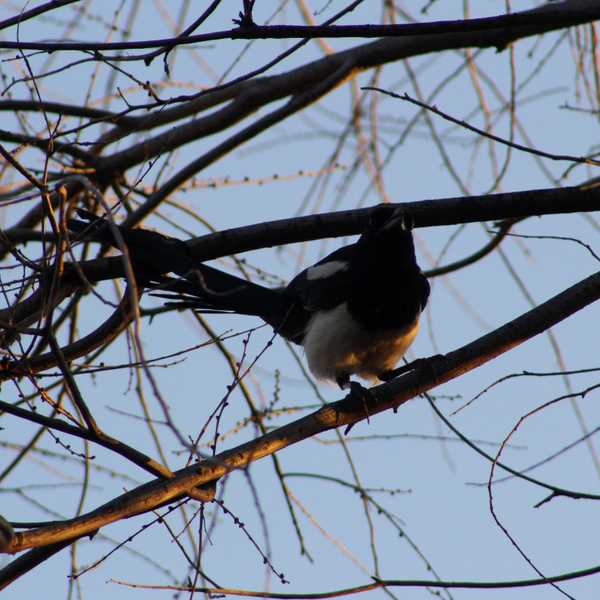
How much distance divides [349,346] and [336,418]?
110 centimetres

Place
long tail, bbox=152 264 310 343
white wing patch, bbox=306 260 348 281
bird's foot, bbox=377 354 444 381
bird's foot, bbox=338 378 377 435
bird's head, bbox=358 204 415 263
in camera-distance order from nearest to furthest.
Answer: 1. bird's foot, bbox=377 354 444 381
2. bird's foot, bbox=338 378 377 435
3. bird's head, bbox=358 204 415 263
4. long tail, bbox=152 264 310 343
5. white wing patch, bbox=306 260 348 281

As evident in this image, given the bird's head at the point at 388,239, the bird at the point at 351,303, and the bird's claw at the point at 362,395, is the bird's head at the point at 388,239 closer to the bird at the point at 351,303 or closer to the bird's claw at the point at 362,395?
the bird at the point at 351,303

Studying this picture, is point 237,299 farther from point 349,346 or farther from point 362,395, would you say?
point 362,395

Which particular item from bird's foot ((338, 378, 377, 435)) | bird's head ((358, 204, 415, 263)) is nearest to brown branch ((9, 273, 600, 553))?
bird's foot ((338, 378, 377, 435))

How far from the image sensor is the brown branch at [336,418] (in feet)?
7.95

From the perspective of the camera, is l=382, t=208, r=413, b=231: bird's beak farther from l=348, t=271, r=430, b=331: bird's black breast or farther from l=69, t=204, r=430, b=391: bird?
l=348, t=271, r=430, b=331: bird's black breast

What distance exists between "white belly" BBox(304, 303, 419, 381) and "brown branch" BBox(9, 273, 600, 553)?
0.74 m

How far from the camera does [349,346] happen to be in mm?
4219

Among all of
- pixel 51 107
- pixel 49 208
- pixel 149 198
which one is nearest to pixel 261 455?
pixel 49 208

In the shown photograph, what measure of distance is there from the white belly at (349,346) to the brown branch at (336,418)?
29.2 inches

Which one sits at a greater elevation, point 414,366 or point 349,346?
point 349,346

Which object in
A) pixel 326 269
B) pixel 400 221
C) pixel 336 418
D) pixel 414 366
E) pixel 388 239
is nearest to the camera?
pixel 336 418


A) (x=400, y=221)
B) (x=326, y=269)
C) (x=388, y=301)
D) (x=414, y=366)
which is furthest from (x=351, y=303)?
(x=400, y=221)

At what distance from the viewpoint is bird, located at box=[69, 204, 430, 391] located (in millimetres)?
4191
